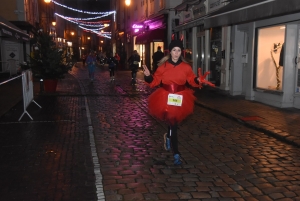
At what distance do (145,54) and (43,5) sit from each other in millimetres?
16982

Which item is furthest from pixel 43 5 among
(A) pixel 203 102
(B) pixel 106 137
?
(B) pixel 106 137

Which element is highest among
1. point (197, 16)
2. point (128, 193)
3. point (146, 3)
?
point (146, 3)

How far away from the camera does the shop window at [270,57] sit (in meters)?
11.3

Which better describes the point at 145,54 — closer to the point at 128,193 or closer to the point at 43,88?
the point at 43,88

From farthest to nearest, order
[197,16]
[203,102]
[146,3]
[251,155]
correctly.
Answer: [146,3], [197,16], [203,102], [251,155]

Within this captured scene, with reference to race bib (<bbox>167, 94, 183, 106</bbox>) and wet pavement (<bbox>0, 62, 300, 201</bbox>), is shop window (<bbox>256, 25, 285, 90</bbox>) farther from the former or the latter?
race bib (<bbox>167, 94, 183, 106</bbox>)

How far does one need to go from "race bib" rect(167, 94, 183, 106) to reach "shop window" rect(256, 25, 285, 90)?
6651 mm

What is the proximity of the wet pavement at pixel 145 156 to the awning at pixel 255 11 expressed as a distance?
8.67ft

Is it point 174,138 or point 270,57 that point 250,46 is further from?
point 174,138

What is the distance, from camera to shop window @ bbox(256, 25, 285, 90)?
11.3 metres

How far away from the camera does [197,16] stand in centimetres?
1828

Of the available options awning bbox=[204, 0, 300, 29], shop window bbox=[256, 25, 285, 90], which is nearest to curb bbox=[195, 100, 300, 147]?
shop window bbox=[256, 25, 285, 90]

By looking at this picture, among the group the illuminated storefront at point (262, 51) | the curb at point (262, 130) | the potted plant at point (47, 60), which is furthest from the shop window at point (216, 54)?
the potted plant at point (47, 60)

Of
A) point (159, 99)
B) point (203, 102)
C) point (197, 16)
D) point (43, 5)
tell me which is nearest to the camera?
point (159, 99)
